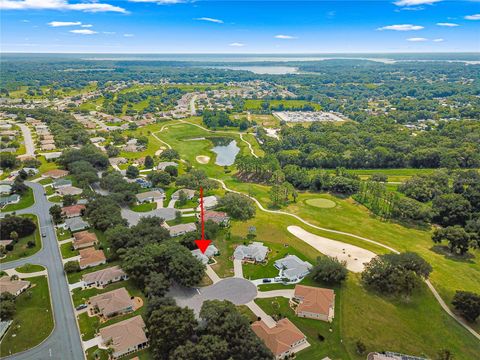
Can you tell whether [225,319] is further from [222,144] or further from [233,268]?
[222,144]

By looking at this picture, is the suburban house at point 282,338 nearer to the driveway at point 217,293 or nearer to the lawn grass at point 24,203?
the driveway at point 217,293

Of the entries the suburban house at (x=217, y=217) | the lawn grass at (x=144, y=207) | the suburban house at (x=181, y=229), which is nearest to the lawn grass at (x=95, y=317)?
the suburban house at (x=181, y=229)

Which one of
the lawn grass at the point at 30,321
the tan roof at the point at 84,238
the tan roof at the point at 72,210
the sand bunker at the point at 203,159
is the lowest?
the sand bunker at the point at 203,159

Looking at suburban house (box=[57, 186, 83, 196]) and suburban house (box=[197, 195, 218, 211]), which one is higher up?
suburban house (box=[57, 186, 83, 196])

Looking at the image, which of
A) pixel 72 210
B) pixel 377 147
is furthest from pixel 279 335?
pixel 377 147

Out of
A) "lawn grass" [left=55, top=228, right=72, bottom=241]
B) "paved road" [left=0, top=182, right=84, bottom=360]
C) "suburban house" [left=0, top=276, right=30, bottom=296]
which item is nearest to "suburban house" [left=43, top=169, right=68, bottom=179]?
"paved road" [left=0, top=182, right=84, bottom=360]

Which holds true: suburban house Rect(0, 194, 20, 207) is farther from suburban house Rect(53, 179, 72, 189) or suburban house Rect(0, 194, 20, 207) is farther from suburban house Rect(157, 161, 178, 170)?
suburban house Rect(157, 161, 178, 170)
